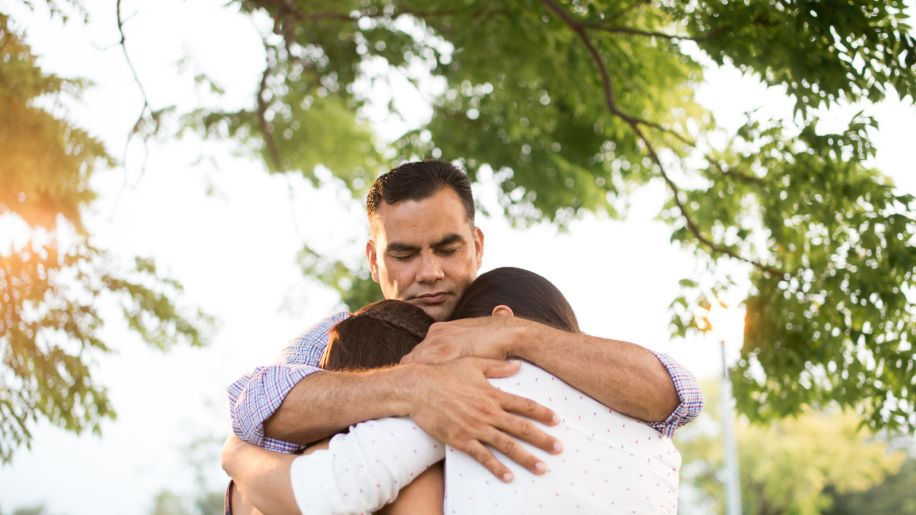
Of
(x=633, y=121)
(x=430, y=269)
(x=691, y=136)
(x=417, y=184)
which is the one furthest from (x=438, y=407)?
(x=691, y=136)

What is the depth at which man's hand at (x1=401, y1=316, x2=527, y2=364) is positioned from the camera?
260 centimetres

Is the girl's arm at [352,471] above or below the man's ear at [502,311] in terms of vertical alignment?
below

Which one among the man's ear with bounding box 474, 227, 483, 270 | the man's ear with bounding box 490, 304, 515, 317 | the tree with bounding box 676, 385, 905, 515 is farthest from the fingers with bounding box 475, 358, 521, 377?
the tree with bounding box 676, 385, 905, 515

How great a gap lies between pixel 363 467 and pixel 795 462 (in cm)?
3419

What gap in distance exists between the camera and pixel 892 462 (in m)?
32.3

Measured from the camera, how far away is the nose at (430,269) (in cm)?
373

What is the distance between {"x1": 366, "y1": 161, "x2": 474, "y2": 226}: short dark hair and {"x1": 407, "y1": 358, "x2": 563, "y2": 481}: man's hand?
1377mm

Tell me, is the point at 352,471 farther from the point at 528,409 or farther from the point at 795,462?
the point at 795,462

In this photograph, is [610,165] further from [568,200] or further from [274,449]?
[274,449]

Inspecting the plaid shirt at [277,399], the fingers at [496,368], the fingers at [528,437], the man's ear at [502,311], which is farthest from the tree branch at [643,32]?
the fingers at [528,437]

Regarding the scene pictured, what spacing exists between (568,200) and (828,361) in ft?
16.9

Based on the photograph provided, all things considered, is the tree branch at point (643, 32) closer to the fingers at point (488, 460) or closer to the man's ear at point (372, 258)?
the man's ear at point (372, 258)

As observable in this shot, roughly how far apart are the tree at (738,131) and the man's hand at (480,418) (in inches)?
102

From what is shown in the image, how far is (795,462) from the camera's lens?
33844mm
